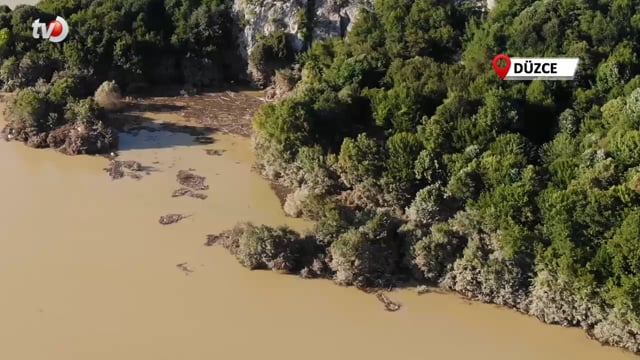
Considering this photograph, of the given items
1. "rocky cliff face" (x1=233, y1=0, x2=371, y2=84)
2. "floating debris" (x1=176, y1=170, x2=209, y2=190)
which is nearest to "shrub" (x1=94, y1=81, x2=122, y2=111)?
"floating debris" (x1=176, y1=170, x2=209, y2=190)

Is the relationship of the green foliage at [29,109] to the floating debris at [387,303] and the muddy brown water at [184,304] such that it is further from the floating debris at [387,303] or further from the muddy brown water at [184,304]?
the floating debris at [387,303]

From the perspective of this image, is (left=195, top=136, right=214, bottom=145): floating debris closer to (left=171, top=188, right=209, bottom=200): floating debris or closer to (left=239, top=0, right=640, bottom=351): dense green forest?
(left=239, top=0, right=640, bottom=351): dense green forest

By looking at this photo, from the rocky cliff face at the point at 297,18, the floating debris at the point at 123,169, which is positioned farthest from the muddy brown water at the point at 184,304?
the rocky cliff face at the point at 297,18

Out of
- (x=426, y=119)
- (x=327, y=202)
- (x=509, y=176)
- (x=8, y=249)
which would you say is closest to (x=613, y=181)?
(x=509, y=176)
